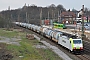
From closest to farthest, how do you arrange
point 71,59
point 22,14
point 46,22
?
1. point 71,59
2. point 46,22
3. point 22,14

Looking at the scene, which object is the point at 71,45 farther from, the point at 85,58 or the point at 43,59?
the point at 43,59

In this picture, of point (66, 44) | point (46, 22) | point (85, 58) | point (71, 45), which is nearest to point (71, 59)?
point (85, 58)

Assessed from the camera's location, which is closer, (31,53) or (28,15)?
(31,53)

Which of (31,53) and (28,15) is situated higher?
(28,15)

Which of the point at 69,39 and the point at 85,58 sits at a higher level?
the point at 69,39

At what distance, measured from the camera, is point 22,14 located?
177 metres

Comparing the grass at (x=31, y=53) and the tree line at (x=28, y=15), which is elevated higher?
the tree line at (x=28, y=15)

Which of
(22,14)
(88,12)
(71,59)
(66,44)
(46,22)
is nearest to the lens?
(71,59)

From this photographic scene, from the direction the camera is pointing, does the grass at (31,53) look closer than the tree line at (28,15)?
Yes

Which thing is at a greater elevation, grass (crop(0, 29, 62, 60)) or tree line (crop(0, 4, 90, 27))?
tree line (crop(0, 4, 90, 27))

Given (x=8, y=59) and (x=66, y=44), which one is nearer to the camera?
(x=8, y=59)

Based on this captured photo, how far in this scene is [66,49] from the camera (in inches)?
1439

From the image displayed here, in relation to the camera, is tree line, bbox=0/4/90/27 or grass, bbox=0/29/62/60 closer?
grass, bbox=0/29/62/60

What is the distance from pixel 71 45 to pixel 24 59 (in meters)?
9.55
